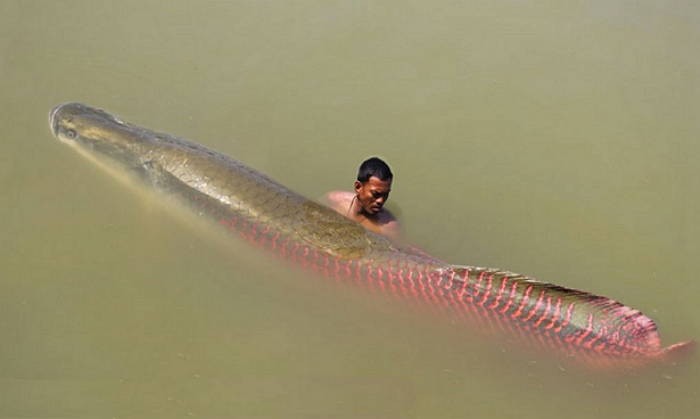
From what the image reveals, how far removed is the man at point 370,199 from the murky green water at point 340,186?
0.25 meters

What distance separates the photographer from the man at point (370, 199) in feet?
10.6

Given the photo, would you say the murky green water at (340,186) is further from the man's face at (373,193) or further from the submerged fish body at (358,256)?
the man's face at (373,193)

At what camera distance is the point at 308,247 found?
3252mm

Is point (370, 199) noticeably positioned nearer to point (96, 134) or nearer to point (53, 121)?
point (96, 134)

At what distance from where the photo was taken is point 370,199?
332cm

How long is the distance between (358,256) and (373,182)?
34 cm

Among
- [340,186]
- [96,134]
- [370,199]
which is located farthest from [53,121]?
[370,199]

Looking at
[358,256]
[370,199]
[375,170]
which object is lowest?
[358,256]

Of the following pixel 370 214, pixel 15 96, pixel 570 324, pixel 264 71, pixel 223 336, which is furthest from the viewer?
pixel 264 71

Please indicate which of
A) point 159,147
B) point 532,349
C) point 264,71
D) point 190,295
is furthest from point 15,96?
point 532,349

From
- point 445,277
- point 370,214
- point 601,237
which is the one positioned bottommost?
point 445,277

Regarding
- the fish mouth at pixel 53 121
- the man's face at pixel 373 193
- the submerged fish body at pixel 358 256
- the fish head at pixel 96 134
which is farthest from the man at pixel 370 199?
the fish mouth at pixel 53 121

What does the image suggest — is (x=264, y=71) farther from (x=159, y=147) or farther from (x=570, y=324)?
(x=570, y=324)

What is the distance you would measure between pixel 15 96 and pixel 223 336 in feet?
7.24
